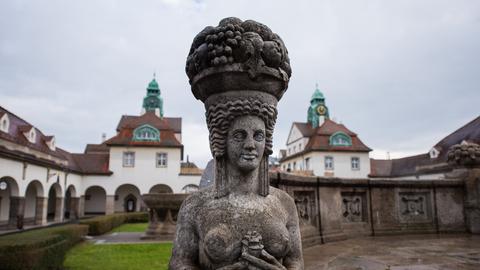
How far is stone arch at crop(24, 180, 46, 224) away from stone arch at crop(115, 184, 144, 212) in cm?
827

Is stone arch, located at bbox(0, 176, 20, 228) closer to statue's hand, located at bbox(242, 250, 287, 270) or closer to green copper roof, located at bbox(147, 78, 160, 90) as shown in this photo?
statue's hand, located at bbox(242, 250, 287, 270)

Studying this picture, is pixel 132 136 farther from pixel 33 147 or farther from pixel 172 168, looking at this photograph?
pixel 33 147

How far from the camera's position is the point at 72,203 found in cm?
3092

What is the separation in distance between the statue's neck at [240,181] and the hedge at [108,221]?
48.4 feet

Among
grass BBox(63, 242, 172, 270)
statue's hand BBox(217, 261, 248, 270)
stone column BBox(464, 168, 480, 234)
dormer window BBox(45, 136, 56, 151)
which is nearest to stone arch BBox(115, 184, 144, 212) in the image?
dormer window BBox(45, 136, 56, 151)

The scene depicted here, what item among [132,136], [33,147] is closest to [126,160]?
[132,136]

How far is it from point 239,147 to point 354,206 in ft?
17.2

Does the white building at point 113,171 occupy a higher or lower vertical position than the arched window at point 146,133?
lower

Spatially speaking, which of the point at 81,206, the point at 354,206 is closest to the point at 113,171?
the point at 81,206

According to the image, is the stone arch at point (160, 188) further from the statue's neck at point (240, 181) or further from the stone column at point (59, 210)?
the statue's neck at point (240, 181)

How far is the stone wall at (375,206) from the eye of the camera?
19.1 ft

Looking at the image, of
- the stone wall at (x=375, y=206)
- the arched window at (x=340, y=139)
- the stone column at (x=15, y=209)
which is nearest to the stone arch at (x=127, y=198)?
the stone column at (x=15, y=209)

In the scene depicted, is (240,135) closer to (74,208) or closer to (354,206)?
(354,206)

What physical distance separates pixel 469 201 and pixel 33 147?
90.3ft
